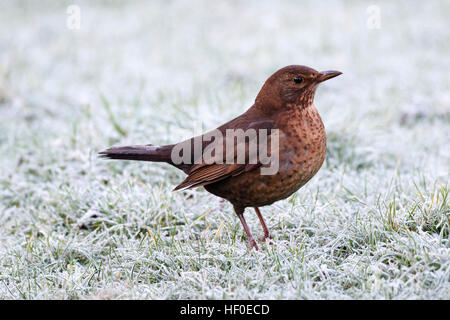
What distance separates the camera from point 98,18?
10.7m

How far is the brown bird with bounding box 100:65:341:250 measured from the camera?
3.15m

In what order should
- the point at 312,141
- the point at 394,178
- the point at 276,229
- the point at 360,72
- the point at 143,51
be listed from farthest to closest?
the point at 143,51 < the point at 360,72 < the point at 394,178 < the point at 276,229 < the point at 312,141

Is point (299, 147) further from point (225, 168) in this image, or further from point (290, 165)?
point (225, 168)

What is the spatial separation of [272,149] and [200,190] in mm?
1411

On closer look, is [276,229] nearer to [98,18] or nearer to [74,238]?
[74,238]

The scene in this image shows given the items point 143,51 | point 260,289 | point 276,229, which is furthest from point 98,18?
point 260,289

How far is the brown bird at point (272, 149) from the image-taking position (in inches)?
124

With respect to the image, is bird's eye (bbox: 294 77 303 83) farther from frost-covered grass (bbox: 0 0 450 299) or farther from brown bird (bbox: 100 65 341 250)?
frost-covered grass (bbox: 0 0 450 299)

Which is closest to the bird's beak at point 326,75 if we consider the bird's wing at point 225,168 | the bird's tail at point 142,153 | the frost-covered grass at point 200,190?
the bird's wing at point 225,168

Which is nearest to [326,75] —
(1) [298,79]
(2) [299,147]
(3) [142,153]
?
(1) [298,79]

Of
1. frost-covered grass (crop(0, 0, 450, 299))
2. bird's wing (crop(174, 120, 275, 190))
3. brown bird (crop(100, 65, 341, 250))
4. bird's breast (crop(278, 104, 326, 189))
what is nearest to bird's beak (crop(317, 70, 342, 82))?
brown bird (crop(100, 65, 341, 250))

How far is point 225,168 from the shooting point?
333 centimetres

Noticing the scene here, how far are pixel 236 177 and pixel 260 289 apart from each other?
2.40 feet

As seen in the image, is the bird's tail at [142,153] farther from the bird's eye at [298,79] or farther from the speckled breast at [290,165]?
the bird's eye at [298,79]
